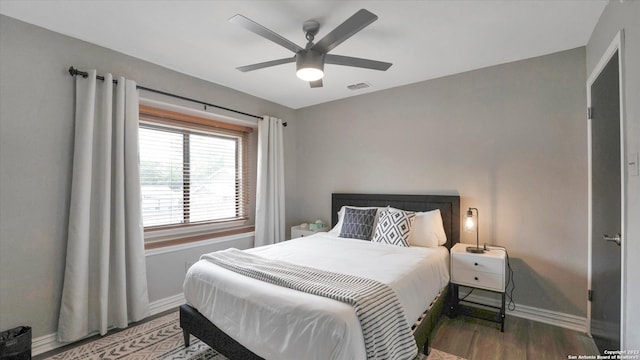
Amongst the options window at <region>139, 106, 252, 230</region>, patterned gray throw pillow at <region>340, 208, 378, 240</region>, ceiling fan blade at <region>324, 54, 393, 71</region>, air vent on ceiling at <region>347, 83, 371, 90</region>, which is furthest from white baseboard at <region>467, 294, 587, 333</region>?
window at <region>139, 106, 252, 230</region>

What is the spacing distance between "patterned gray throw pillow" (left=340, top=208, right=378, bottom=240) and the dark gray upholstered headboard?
331 mm

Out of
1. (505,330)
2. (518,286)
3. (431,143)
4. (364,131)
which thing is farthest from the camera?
(364,131)

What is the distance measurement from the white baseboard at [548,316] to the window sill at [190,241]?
9.56 ft

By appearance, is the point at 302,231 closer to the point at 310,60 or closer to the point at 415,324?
the point at 415,324

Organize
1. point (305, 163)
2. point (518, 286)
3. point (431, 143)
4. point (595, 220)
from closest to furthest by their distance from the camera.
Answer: point (595, 220), point (518, 286), point (431, 143), point (305, 163)

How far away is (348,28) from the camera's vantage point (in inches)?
66.1

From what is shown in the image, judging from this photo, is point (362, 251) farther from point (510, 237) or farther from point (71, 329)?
point (71, 329)

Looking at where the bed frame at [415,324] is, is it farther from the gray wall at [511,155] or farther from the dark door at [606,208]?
the dark door at [606,208]

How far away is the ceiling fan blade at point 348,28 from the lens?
1.57 m

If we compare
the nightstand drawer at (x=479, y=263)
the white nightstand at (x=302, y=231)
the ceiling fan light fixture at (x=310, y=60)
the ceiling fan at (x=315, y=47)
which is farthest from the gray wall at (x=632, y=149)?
the white nightstand at (x=302, y=231)

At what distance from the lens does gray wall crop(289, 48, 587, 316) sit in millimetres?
2502

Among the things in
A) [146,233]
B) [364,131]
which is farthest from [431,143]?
[146,233]

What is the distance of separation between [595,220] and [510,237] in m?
0.67

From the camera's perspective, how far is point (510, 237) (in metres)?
2.77
